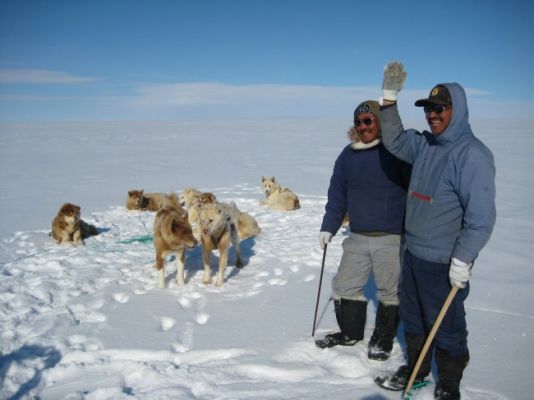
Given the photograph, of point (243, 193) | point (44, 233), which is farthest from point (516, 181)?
point (44, 233)

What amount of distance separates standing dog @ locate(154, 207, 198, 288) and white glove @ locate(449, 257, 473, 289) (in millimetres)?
3383

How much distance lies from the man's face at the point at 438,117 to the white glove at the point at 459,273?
92 centimetres

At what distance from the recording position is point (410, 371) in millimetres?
3166

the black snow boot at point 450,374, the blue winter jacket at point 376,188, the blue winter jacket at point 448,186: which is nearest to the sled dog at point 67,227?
the blue winter jacket at point 376,188

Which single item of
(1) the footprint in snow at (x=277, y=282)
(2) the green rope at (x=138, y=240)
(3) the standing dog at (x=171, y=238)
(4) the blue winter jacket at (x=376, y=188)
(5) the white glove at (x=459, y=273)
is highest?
(4) the blue winter jacket at (x=376, y=188)

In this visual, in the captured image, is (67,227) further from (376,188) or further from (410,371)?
(410,371)

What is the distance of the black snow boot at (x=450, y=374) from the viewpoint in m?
2.86

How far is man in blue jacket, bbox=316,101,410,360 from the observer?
10.9 ft

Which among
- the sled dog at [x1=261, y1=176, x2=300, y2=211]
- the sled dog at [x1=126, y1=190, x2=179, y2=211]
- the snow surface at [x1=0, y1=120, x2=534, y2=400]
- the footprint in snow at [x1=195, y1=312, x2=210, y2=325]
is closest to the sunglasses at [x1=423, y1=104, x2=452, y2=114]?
the snow surface at [x1=0, y1=120, x2=534, y2=400]

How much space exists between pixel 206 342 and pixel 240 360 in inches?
19.8

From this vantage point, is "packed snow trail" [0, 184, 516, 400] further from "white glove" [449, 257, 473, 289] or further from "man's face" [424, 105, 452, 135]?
"man's face" [424, 105, 452, 135]

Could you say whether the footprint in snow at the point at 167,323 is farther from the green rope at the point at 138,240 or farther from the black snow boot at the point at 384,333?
the green rope at the point at 138,240

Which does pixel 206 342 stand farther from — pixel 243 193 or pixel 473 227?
pixel 243 193

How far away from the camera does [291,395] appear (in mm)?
3037
